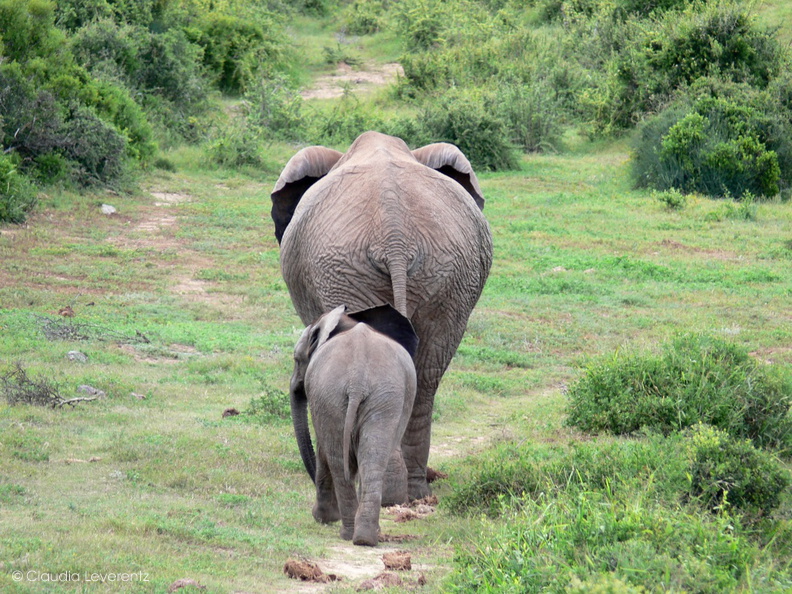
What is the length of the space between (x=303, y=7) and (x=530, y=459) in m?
34.6

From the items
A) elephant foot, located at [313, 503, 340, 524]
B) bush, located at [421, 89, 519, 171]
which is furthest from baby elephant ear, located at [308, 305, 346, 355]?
bush, located at [421, 89, 519, 171]

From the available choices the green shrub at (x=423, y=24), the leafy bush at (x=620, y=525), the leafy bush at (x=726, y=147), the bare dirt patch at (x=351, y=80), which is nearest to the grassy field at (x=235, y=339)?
the leafy bush at (x=620, y=525)

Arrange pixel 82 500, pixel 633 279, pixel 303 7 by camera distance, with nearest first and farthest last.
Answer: pixel 82 500, pixel 633 279, pixel 303 7

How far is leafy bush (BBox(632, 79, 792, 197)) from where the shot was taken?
1886 cm

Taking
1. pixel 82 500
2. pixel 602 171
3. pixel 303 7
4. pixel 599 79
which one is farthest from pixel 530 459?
pixel 303 7

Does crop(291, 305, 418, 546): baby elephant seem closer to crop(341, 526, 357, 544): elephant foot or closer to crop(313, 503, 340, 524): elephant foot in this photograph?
crop(341, 526, 357, 544): elephant foot

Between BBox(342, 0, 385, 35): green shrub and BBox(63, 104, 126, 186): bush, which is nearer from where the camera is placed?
BBox(63, 104, 126, 186): bush

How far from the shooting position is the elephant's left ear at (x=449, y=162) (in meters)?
7.28

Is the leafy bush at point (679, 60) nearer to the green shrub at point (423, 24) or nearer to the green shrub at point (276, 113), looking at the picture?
the green shrub at point (276, 113)

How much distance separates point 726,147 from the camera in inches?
739

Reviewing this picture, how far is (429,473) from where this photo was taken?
268 inches

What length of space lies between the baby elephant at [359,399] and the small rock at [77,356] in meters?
4.40

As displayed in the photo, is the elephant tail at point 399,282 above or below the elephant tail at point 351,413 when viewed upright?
above

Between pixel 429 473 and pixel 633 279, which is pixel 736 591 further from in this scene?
pixel 633 279
